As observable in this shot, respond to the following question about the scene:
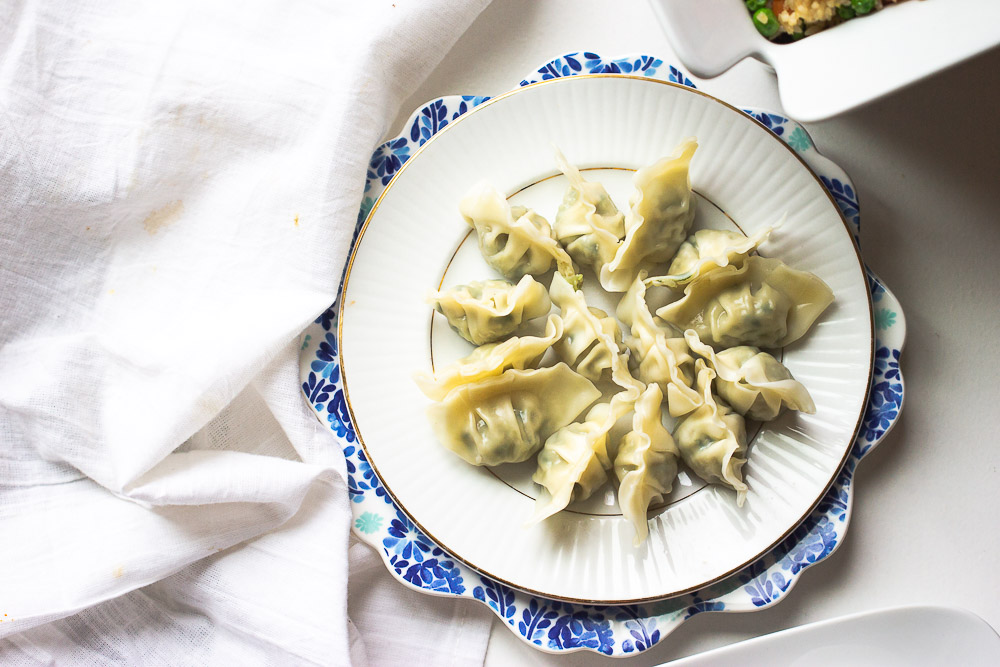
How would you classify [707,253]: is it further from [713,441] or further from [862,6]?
[862,6]

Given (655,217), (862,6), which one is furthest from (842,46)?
(655,217)

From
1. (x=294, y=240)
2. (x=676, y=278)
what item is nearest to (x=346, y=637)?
(x=294, y=240)

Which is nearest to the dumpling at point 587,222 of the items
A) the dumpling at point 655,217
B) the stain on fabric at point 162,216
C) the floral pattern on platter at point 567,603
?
the dumpling at point 655,217

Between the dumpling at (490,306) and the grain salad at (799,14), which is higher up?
the grain salad at (799,14)

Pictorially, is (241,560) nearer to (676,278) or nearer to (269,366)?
(269,366)

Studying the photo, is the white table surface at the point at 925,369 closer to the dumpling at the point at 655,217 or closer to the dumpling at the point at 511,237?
the dumpling at the point at 655,217

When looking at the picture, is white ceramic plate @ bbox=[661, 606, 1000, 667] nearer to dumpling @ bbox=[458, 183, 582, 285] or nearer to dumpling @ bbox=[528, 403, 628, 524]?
dumpling @ bbox=[528, 403, 628, 524]
